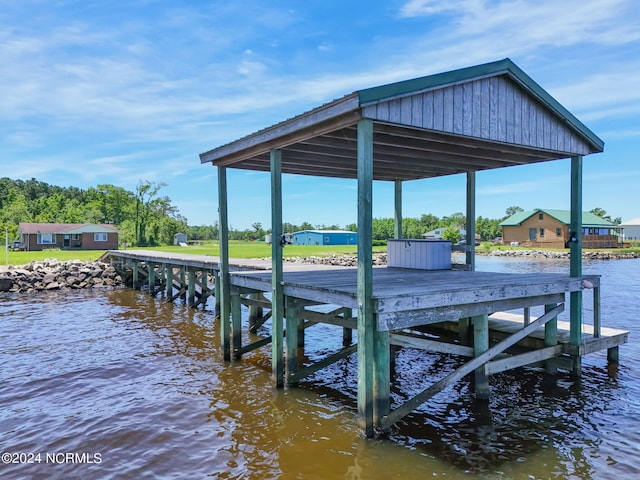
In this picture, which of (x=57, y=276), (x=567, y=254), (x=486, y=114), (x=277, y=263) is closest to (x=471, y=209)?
(x=486, y=114)

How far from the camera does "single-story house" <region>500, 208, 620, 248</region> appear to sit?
55312 mm

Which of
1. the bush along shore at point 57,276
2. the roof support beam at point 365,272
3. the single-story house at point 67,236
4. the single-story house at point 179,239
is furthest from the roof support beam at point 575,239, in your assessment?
the single-story house at point 179,239

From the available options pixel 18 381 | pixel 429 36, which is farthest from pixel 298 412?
pixel 429 36

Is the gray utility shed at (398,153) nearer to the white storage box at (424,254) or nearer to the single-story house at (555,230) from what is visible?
the white storage box at (424,254)

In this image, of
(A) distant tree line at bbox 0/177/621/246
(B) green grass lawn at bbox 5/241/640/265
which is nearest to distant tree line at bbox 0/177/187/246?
(A) distant tree line at bbox 0/177/621/246

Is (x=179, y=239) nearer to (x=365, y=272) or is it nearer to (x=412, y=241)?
(x=412, y=241)

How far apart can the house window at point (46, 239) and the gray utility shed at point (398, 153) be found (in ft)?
147

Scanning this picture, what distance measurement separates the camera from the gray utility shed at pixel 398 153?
5.79 m

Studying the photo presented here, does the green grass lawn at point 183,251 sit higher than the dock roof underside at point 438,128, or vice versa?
the dock roof underside at point 438,128

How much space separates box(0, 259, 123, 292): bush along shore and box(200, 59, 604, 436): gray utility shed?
1788 centimetres

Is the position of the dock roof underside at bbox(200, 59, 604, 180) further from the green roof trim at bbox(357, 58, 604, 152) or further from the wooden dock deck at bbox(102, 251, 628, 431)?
the wooden dock deck at bbox(102, 251, 628, 431)

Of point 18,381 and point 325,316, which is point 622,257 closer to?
point 325,316

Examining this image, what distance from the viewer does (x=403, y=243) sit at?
10.6 metres

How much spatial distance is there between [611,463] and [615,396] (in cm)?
264
